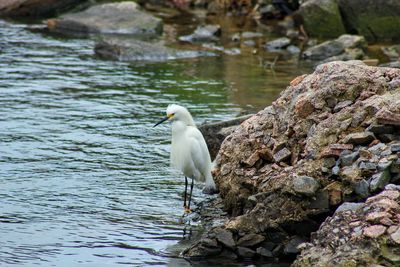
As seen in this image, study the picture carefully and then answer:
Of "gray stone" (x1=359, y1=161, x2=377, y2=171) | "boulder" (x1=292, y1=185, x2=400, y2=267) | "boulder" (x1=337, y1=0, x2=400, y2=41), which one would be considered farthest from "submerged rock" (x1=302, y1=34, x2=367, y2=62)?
"boulder" (x1=292, y1=185, x2=400, y2=267)

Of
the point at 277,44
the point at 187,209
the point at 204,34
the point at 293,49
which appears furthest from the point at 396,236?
the point at 204,34

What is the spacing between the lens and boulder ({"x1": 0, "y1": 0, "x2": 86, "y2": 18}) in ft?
84.7

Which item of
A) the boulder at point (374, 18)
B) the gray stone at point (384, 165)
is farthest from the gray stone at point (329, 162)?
the boulder at point (374, 18)

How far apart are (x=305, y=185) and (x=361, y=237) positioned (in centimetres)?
119

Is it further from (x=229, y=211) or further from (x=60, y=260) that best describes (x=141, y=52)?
(x=60, y=260)

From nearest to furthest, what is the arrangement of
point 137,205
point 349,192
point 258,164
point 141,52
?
1. point 349,192
2. point 258,164
3. point 137,205
4. point 141,52

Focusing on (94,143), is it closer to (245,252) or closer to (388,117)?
(245,252)

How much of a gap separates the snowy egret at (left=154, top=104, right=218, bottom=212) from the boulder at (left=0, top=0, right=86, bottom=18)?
15918mm

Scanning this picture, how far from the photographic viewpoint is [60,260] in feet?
29.0

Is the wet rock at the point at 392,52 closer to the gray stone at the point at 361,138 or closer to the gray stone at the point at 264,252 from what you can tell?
the gray stone at the point at 361,138

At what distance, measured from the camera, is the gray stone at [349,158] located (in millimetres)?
8750

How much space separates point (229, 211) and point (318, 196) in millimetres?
1986

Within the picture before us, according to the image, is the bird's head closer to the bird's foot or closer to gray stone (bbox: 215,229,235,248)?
the bird's foot

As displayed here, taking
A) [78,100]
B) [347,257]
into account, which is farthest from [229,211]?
[78,100]
